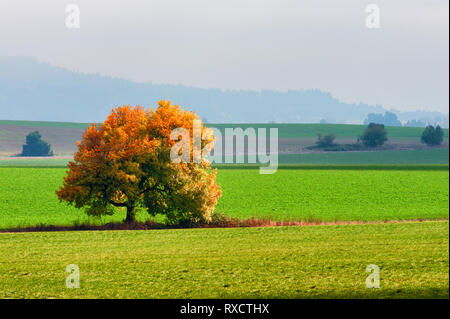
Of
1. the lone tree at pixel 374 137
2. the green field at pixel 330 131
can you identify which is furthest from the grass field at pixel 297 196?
the green field at pixel 330 131

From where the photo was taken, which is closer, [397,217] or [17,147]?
[397,217]

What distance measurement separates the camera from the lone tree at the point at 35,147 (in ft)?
366

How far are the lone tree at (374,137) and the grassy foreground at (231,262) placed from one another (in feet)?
296

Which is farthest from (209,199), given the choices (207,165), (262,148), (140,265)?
(262,148)

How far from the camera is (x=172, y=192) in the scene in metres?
29.1

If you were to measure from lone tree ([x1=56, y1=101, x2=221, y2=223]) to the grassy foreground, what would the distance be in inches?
85.3

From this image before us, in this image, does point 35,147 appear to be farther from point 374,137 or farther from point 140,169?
point 140,169

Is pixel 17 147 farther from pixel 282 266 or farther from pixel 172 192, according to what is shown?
pixel 282 266

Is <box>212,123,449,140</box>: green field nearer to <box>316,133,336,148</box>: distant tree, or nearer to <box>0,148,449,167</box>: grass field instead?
<box>316,133,336,148</box>: distant tree

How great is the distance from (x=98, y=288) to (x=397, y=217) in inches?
918

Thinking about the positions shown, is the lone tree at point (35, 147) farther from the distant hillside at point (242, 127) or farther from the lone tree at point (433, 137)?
the lone tree at point (433, 137)

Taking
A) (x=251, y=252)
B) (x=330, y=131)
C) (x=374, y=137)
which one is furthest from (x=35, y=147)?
(x=251, y=252)

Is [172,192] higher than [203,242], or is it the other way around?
[172,192]
